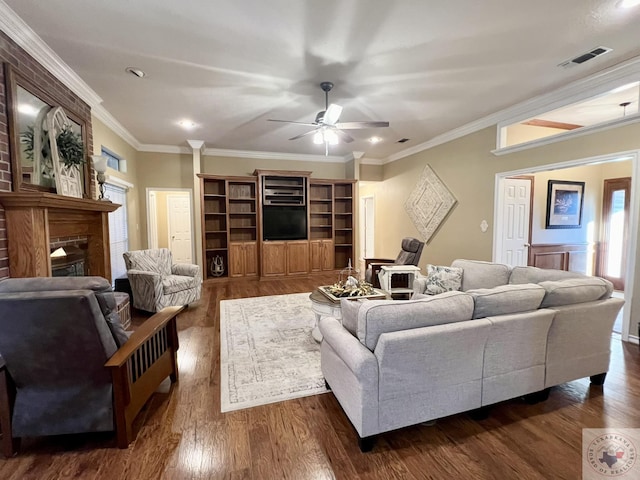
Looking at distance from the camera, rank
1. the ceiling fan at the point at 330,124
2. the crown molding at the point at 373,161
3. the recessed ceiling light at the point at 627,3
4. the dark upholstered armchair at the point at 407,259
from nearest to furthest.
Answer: the recessed ceiling light at the point at 627,3 < the ceiling fan at the point at 330,124 < the dark upholstered armchair at the point at 407,259 < the crown molding at the point at 373,161

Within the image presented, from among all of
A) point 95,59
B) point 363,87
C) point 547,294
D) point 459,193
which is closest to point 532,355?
point 547,294

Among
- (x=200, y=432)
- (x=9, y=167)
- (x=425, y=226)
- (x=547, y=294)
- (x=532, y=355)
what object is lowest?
(x=200, y=432)

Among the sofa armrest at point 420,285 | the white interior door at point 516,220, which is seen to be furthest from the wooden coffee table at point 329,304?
the white interior door at point 516,220

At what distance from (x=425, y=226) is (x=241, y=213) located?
12.8 ft

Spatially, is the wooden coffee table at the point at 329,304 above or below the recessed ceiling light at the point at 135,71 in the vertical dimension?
below

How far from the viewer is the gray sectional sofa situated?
1612 millimetres

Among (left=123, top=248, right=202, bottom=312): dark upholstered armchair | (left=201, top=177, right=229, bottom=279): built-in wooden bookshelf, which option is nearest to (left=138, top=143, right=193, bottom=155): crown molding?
(left=201, top=177, right=229, bottom=279): built-in wooden bookshelf

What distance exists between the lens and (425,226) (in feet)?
19.4

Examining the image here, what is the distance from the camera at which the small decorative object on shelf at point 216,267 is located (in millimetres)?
6207

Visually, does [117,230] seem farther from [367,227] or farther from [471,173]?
[367,227]

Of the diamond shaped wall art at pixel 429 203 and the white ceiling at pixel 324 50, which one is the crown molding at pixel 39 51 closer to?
the white ceiling at pixel 324 50

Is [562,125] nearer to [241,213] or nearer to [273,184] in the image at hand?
[273,184]

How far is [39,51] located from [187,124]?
82.3 inches

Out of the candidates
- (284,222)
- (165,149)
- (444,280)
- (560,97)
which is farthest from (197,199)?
(560,97)
